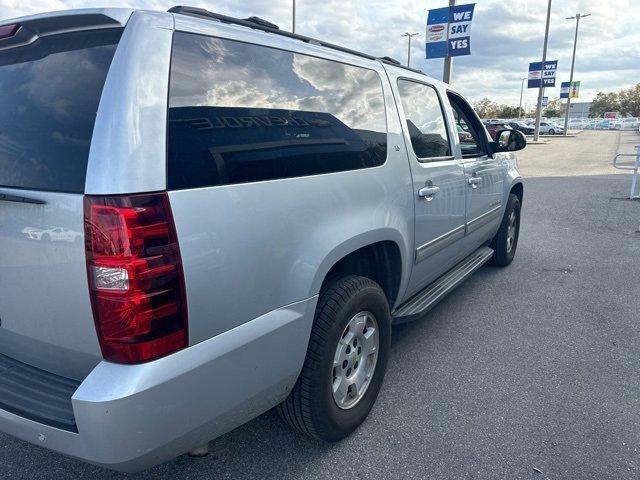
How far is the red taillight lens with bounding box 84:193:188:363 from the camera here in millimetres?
1531

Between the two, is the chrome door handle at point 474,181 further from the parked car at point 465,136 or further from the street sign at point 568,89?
the street sign at point 568,89

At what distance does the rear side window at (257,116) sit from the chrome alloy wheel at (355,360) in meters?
0.86

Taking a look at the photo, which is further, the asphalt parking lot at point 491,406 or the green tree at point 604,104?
the green tree at point 604,104

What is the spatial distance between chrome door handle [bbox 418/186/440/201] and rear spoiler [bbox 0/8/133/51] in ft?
6.55

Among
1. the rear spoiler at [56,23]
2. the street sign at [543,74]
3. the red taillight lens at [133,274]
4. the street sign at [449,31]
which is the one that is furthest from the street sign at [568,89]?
the red taillight lens at [133,274]

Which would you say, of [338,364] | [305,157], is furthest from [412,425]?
[305,157]

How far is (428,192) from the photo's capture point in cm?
315

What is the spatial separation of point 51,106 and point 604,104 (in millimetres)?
114947

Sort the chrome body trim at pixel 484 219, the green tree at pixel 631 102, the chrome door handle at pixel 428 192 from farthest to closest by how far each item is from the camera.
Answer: the green tree at pixel 631 102 → the chrome body trim at pixel 484 219 → the chrome door handle at pixel 428 192

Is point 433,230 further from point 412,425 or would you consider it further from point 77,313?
point 77,313

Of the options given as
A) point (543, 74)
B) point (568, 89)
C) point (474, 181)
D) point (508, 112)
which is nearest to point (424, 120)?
point (474, 181)

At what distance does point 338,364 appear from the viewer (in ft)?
8.11

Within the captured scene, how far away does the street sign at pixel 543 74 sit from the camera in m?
33.6

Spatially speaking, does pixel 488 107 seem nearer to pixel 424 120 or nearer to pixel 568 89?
pixel 568 89
